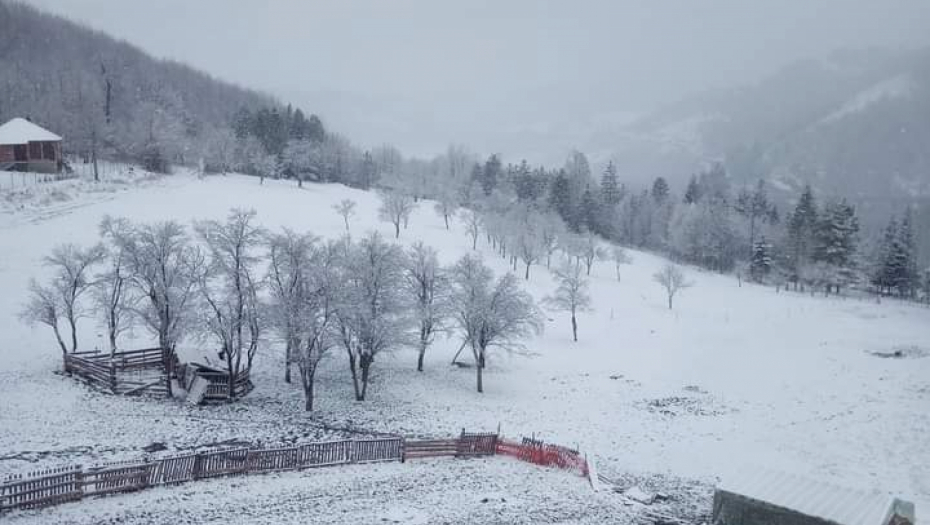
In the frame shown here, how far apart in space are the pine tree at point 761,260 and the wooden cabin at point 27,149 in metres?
106

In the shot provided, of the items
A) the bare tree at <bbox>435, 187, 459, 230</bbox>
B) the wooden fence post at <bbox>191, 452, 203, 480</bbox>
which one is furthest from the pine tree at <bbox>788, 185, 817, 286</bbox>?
the wooden fence post at <bbox>191, 452, 203, 480</bbox>

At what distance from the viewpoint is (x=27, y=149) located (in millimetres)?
78750

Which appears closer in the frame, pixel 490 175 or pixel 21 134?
pixel 21 134

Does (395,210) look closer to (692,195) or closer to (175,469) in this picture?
(175,469)

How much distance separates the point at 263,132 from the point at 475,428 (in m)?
103

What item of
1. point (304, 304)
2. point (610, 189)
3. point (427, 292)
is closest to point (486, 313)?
point (427, 292)

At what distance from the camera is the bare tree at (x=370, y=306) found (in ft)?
111

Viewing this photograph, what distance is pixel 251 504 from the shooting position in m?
18.9

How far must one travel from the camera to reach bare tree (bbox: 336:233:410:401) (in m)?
34.0

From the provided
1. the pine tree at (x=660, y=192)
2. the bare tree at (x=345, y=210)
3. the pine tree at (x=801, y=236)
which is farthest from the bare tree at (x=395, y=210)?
the pine tree at (x=660, y=192)

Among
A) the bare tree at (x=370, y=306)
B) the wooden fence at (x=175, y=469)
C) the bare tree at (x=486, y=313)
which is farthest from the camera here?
the bare tree at (x=486, y=313)

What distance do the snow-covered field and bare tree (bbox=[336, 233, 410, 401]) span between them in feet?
10.4

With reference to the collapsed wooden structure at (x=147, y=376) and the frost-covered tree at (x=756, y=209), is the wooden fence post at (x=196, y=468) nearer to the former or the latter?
the collapsed wooden structure at (x=147, y=376)

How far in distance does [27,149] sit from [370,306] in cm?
7058
